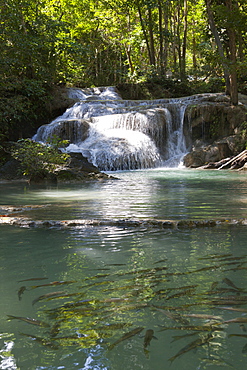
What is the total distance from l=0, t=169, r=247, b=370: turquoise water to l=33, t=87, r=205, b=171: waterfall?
44.8ft

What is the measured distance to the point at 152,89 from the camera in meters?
28.9

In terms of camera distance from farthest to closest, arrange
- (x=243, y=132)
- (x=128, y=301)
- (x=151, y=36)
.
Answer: (x=151, y=36) → (x=243, y=132) → (x=128, y=301)

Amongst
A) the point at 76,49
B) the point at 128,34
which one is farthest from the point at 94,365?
the point at 128,34

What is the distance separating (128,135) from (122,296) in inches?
687

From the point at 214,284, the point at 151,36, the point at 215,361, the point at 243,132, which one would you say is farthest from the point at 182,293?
the point at 151,36

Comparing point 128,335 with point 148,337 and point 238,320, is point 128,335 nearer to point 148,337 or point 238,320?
point 148,337

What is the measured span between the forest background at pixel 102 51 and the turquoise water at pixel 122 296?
11395 mm

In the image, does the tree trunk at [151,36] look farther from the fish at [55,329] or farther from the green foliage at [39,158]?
the fish at [55,329]

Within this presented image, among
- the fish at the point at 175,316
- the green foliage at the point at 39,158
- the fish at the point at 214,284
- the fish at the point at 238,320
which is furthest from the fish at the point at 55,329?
the green foliage at the point at 39,158

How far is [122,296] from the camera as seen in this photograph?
2.57 meters

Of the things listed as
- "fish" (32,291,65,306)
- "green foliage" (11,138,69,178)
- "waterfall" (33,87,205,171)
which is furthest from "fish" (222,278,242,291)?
"waterfall" (33,87,205,171)

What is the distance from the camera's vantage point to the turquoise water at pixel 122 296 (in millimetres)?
1889

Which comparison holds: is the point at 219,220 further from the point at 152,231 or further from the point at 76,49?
the point at 76,49

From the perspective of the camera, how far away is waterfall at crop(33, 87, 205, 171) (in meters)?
18.4
